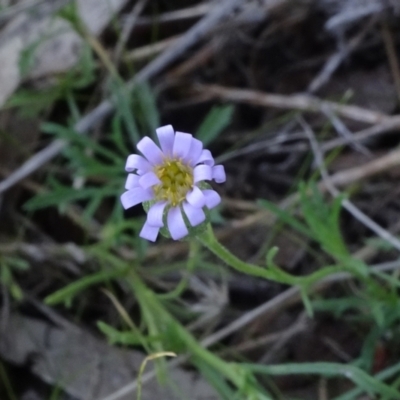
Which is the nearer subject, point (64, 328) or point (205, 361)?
point (205, 361)

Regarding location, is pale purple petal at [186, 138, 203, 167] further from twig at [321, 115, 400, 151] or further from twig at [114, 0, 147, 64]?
twig at [114, 0, 147, 64]

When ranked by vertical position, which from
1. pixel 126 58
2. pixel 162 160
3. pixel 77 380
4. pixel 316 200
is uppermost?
pixel 126 58

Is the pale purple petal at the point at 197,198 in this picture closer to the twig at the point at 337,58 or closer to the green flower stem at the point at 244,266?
the green flower stem at the point at 244,266

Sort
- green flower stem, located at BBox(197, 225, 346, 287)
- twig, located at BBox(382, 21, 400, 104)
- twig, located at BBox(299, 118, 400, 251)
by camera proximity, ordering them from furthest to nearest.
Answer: twig, located at BBox(382, 21, 400, 104), twig, located at BBox(299, 118, 400, 251), green flower stem, located at BBox(197, 225, 346, 287)

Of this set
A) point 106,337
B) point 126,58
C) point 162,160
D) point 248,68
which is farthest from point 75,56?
point 162,160

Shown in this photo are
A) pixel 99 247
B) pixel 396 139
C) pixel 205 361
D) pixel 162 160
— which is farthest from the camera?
pixel 396 139

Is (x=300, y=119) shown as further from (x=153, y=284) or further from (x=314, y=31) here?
(x=153, y=284)

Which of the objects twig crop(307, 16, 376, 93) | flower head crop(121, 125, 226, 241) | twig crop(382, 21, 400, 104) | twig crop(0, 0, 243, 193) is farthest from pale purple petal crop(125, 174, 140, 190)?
twig crop(382, 21, 400, 104)

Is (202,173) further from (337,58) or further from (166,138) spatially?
(337,58)
